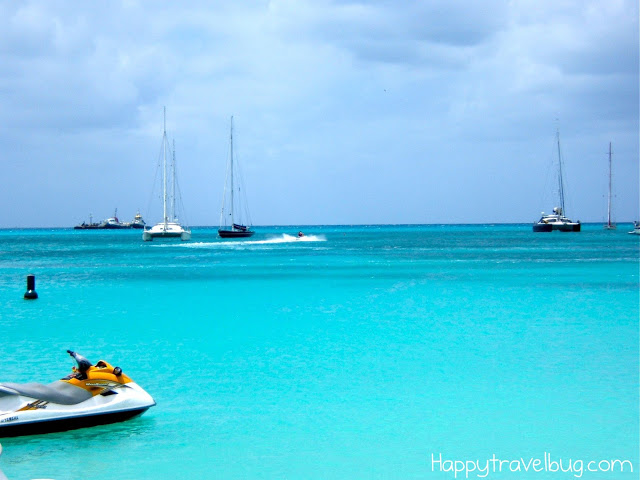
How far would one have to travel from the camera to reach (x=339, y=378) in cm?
1412

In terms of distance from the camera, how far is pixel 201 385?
13508 millimetres

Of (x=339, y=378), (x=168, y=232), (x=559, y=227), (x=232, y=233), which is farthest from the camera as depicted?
(x=559, y=227)

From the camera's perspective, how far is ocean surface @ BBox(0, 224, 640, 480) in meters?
9.55

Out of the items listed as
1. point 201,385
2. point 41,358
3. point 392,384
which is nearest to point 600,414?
point 392,384

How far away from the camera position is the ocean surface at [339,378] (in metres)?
9.55

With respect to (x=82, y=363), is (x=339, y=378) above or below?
below

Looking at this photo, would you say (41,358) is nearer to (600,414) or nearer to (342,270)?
(600,414)

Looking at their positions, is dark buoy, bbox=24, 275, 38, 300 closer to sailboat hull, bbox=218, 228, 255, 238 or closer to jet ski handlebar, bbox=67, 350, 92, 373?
jet ski handlebar, bbox=67, 350, 92, 373

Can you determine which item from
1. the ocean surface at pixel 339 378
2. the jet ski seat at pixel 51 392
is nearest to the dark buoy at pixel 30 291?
the ocean surface at pixel 339 378

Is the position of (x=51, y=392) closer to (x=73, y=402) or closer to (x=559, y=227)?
(x=73, y=402)

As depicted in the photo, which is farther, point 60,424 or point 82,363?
point 82,363

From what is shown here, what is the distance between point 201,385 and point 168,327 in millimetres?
8146

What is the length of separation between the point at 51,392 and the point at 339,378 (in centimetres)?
578

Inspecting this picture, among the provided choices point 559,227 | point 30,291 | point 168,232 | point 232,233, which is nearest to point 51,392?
point 30,291
